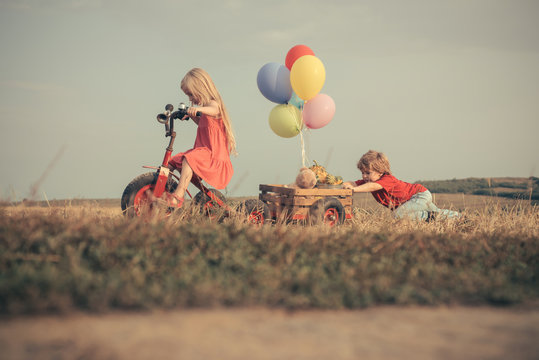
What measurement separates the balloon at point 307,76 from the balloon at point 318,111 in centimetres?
26

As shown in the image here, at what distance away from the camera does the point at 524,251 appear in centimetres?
473

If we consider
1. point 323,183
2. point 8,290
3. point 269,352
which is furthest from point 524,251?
point 8,290

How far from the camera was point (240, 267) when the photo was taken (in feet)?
11.8

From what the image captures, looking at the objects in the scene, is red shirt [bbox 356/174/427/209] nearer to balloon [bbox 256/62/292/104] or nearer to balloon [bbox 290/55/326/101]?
balloon [bbox 290/55/326/101]

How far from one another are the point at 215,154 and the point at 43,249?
2.82 m

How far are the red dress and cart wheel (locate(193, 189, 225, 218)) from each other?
0.99 ft

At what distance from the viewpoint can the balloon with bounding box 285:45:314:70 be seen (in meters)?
7.74

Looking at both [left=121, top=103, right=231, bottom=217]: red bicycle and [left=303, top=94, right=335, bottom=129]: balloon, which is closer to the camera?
[left=121, top=103, right=231, bottom=217]: red bicycle

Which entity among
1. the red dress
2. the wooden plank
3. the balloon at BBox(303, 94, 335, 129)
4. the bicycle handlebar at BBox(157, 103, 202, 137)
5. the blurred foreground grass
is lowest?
the blurred foreground grass

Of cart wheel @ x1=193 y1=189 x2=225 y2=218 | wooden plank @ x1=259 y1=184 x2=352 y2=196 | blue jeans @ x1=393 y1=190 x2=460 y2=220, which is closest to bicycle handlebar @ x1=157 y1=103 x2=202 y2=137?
cart wheel @ x1=193 y1=189 x2=225 y2=218

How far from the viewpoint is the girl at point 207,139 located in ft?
19.1

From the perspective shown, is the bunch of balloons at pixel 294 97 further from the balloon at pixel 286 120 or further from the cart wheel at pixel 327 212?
the cart wheel at pixel 327 212

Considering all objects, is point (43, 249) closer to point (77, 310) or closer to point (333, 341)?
point (77, 310)

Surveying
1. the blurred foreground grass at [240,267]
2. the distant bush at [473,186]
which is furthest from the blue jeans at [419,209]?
the distant bush at [473,186]
